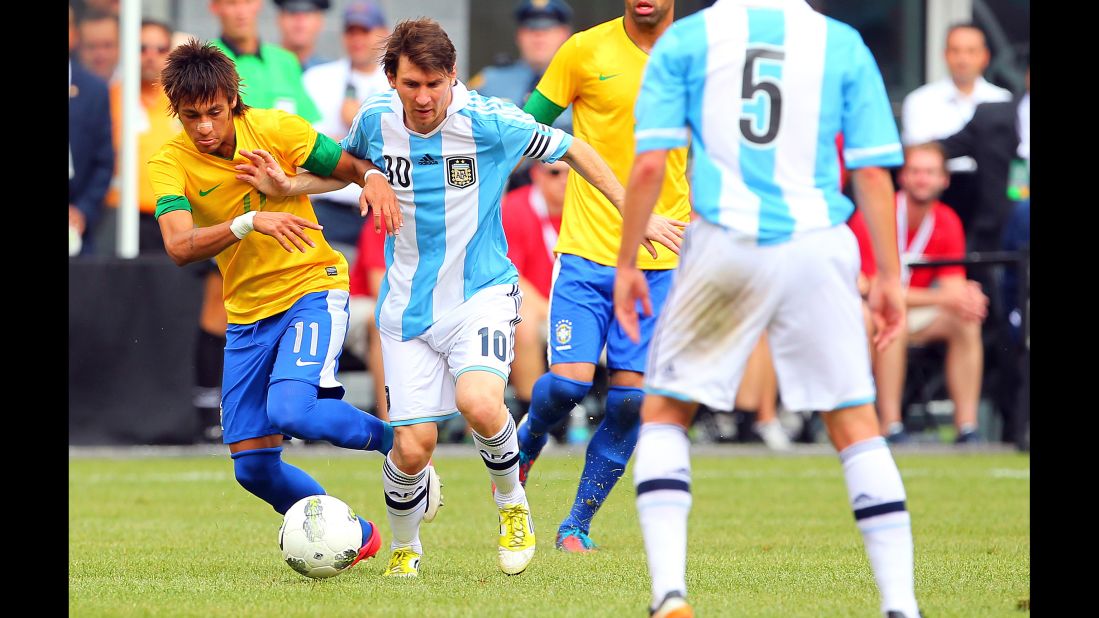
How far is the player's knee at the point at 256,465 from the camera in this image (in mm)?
6906

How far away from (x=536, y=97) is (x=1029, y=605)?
11.3 ft

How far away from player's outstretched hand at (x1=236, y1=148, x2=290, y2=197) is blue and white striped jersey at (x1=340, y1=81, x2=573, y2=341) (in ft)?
1.14

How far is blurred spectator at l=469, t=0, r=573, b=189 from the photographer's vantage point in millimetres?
13469

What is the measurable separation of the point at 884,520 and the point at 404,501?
7.97ft

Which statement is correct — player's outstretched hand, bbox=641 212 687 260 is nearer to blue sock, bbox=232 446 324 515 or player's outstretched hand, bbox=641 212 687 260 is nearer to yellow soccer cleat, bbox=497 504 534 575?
yellow soccer cleat, bbox=497 504 534 575

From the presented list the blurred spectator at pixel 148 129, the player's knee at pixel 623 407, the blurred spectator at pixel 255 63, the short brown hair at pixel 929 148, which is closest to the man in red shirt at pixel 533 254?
the blurred spectator at pixel 255 63

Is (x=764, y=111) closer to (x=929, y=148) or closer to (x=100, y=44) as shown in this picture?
(x=929, y=148)

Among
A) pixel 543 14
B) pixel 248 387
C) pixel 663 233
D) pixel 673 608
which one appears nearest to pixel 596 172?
pixel 663 233

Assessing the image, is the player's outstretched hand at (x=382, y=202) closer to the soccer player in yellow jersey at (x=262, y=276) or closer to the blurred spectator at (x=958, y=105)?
the soccer player in yellow jersey at (x=262, y=276)

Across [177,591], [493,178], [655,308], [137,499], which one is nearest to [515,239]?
[137,499]

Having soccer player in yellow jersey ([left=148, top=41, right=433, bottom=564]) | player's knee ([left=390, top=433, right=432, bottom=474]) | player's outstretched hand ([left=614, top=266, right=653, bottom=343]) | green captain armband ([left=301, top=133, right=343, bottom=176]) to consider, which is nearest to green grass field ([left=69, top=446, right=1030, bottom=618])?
player's knee ([left=390, top=433, right=432, bottom=474])

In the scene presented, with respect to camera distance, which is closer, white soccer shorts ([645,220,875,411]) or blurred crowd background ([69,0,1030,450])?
white soccer shorts ([645,220,875,411])

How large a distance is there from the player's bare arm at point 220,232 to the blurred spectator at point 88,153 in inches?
260

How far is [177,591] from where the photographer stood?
6102 mm
